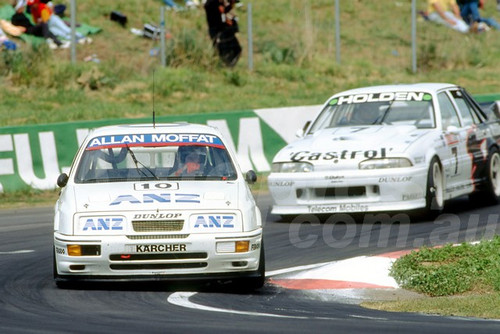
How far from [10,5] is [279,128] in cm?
990

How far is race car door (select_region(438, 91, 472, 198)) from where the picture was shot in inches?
568

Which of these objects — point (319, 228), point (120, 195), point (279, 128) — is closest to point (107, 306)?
point (120, 195)

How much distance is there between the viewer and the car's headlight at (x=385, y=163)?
13.5m

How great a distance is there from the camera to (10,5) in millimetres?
27500

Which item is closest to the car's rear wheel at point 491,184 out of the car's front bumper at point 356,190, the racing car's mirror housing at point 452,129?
the racing car's mirror housing at point 452,129

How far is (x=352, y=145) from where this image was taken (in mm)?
13820

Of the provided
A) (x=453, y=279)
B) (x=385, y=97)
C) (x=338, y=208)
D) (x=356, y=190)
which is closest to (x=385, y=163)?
(x=356, y=190)

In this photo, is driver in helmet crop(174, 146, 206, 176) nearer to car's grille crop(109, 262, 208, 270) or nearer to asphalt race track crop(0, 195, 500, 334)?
asphalt race track crop(0, 195, 500, 334)

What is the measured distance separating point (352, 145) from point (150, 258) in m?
5.24

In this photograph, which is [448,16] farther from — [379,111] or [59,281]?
[59,281]

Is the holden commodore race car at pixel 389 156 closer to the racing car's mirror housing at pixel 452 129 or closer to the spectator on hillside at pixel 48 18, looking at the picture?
the racing car's mirror housing at pixel 452 129

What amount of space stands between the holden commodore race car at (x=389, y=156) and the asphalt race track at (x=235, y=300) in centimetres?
32

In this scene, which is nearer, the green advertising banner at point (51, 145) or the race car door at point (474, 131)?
the race car door at point (474, 131)

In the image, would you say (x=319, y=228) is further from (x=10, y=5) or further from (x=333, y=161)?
(x=10, y=5)
